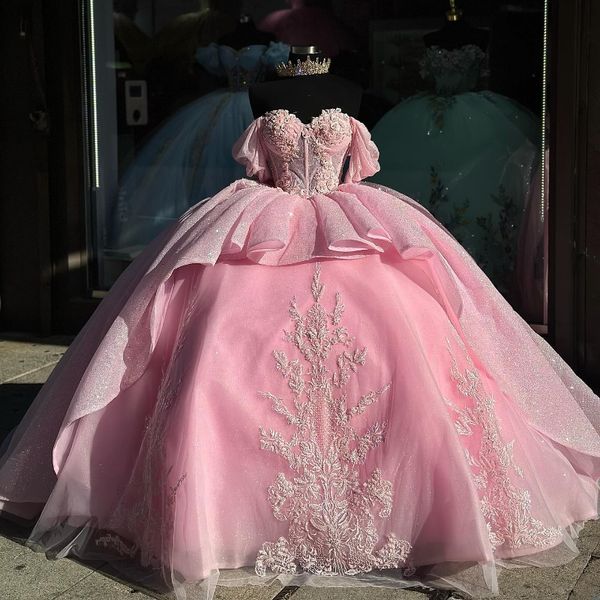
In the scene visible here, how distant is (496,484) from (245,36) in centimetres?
367

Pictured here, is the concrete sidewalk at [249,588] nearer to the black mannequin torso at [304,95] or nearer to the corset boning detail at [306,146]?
the corset boning detail at [306,146]

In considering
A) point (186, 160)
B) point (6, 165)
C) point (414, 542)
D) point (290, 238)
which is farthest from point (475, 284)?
point (6, 165)

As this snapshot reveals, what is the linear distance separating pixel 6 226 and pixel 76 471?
379 cm

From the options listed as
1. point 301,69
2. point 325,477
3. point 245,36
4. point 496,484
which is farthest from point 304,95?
point 245,36

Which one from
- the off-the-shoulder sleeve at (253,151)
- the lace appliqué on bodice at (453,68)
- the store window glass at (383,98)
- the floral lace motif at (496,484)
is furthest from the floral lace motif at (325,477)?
the lace appliqué on bodice at (453,68)

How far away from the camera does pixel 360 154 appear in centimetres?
427

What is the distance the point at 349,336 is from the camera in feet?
11.7

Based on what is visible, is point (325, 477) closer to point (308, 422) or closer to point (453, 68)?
point (308, 422)

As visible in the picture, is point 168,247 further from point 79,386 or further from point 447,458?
point 447,458

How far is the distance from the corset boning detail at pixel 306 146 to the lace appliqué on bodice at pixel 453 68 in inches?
75.5

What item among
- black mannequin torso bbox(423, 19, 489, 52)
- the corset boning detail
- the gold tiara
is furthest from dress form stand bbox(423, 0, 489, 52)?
the corset boning detail

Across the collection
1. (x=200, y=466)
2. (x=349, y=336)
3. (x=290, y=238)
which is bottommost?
(x=200, y=466)

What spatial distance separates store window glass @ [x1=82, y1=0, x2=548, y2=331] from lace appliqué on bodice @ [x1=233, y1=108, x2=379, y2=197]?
1.85m

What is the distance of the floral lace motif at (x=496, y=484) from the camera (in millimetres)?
3477
